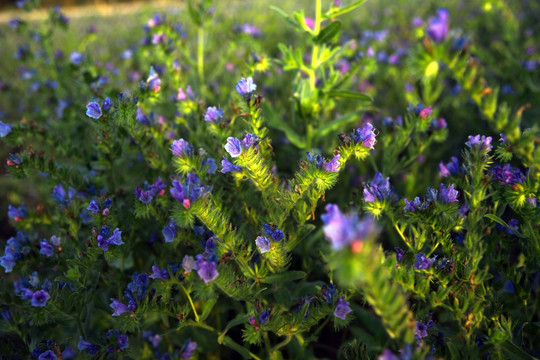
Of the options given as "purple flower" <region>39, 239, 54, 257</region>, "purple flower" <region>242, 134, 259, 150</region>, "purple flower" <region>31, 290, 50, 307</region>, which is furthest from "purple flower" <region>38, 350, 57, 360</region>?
"purple flower" <region>242, 134, 259, 150</region>

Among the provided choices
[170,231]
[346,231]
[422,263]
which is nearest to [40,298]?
[170,231]

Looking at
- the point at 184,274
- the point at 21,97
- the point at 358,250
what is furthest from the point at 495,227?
the point at 21,97

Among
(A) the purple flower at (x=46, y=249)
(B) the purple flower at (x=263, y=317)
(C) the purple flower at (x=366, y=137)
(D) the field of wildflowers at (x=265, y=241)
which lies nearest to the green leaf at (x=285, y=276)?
(D) the field of wildflowers at (x=265, y=241)

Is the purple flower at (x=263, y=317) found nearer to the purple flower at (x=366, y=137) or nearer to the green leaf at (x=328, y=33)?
the purple flower at (x=366, y=137)

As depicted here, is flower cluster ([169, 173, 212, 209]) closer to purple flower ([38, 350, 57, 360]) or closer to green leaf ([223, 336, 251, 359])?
green leaf ([223, 336, 251, 359])

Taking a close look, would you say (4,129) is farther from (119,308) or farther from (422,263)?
(422,263)

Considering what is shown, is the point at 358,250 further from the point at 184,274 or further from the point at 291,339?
the point at 291,339
